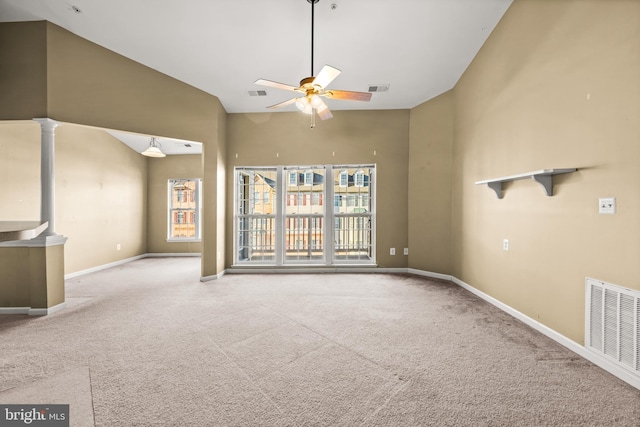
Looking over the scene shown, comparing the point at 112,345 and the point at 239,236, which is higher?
the point at 239,236

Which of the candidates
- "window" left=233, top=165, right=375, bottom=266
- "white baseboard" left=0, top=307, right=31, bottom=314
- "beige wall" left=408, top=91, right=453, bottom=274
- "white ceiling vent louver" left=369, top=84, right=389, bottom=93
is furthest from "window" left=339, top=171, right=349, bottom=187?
"white baseboard" left=0, top=307, right=31, bottom=314

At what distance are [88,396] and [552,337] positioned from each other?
3.60 metres

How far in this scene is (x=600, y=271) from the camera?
1897 mm

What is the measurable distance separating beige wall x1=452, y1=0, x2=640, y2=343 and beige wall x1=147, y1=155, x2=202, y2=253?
6.62 meters

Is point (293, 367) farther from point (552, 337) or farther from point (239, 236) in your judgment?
point (239, 236)

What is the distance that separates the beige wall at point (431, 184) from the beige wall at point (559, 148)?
2.70 ft

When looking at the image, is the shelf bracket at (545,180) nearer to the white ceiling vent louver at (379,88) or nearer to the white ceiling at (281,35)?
the white ceiling at (281,35)

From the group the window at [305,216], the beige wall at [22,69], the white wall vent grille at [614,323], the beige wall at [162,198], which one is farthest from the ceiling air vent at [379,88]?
the beige wall at [162,198]

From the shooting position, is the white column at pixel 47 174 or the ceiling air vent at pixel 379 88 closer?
the white column at pixel 47 174

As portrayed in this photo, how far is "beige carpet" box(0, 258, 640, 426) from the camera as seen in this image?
146cm

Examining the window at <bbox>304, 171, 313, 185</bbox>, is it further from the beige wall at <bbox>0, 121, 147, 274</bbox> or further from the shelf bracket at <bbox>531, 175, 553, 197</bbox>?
the beige wall at <bbox>0, 121, 147, 274</bbox>

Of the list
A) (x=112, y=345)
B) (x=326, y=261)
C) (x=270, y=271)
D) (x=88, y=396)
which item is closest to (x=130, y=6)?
(x=112, y=345)

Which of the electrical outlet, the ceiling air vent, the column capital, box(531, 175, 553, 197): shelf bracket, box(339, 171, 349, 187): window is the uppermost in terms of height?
the ceiling air vent

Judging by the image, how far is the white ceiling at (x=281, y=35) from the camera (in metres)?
2.67
